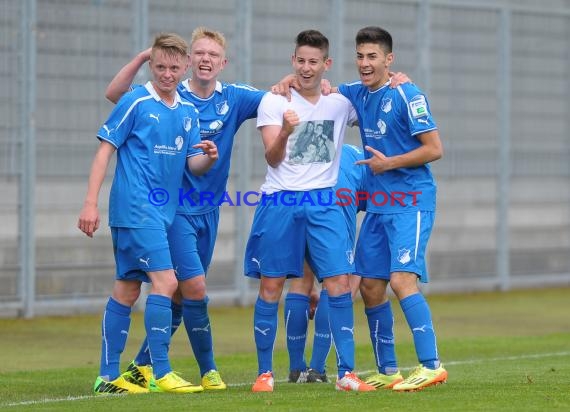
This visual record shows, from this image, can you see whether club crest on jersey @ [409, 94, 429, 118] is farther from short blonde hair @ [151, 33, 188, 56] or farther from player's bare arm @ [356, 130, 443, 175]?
short blonde hair @ [151, 33, 188, 56]

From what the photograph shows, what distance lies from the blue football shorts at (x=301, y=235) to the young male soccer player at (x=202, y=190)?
402 millimetres

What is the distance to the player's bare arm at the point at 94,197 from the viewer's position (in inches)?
297

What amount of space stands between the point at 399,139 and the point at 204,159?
1.14 meters

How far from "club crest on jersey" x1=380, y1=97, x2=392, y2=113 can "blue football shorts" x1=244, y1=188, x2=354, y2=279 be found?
22.4 inches

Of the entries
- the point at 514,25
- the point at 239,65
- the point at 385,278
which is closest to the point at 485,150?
the point at 514,25

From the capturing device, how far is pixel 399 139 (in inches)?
310

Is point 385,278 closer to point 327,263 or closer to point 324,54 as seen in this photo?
point 327,263

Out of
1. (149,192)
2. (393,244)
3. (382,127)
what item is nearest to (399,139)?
(382,127)

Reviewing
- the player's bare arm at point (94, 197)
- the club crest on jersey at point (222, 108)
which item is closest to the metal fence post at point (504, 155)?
the club crest on jersey at point (222, 108)

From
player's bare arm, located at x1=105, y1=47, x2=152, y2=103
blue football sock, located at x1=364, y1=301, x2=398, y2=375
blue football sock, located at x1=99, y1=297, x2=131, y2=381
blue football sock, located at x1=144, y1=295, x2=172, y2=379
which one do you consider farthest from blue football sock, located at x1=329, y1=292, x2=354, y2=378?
player's bare arm, located at x1=105, y1=47, x2=152, y2=103

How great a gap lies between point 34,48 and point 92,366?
14.9 ft

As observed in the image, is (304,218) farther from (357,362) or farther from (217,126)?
(357,362)

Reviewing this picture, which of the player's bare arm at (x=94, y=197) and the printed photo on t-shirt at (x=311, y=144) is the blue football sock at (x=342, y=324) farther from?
the player's bare arm at (x=94, y=197)

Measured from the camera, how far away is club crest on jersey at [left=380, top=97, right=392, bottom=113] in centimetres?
785
